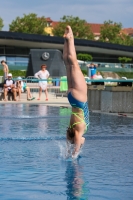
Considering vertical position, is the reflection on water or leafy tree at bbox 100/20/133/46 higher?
leafy tree at bbox 100/20/133/46

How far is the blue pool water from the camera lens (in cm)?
484

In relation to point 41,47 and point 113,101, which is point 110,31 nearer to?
point 41,47

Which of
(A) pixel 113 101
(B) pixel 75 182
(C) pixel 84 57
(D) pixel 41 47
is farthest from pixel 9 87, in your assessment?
(D) pixel 41 47

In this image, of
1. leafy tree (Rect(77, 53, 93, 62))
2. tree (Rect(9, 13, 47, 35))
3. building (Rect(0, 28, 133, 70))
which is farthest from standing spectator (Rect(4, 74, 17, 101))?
tree (Rect(9, 13, 47, 35))

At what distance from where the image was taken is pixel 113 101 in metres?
14.6

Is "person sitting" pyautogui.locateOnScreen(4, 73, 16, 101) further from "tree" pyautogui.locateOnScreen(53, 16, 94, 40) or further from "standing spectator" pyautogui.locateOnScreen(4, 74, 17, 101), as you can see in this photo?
"tree" pyautogui.locateOnScreen(53, 16, 94, 40)

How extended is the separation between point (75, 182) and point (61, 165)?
1030 mm

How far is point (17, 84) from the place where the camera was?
74.6 ft

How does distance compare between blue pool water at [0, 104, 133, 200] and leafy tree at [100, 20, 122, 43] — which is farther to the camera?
leafy tree at [100, 20, 122, 43]

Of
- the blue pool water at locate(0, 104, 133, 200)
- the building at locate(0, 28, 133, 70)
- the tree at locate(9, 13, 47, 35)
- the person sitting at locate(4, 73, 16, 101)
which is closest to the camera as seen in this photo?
the blue pool water at locate(0, 104, 133, 200)

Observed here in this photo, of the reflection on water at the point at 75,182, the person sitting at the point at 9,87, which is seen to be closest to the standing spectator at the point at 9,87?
the person sitting at the point at 9,87

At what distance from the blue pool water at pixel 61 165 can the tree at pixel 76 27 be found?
10243 cm

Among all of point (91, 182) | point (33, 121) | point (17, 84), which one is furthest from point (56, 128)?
point (17, 84)

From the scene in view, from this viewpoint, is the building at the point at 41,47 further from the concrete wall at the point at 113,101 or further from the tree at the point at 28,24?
the concrete wall at the point at 113,101
